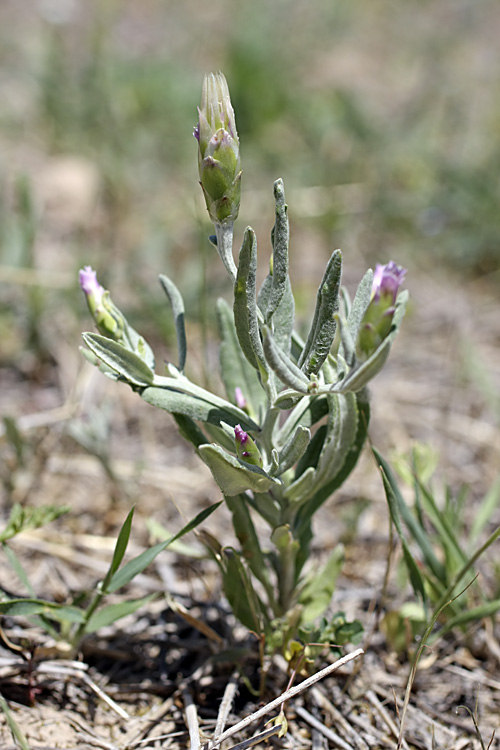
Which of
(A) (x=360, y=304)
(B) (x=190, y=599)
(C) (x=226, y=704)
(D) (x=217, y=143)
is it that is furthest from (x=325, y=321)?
(B) (x=190, y=599)

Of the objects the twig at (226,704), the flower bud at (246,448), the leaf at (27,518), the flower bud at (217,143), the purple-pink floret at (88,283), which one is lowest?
the twig at (226,704)

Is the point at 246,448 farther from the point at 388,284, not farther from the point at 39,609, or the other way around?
the point at 39,609

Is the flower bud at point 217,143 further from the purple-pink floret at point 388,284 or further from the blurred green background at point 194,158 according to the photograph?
the blurred green background at point 194,158

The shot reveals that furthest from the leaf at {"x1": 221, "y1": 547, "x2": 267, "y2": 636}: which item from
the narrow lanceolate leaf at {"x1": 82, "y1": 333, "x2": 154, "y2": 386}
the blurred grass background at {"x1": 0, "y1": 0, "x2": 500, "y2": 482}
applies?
the blurred grass background at {"x1": 0, "y1": 0, "x2": 500, "y2": 482}

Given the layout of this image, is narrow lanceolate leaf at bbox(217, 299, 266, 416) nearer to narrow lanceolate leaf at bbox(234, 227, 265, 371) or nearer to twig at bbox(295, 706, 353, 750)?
narrow lanceolate leaf at bbox(234, 227, 265, 371)

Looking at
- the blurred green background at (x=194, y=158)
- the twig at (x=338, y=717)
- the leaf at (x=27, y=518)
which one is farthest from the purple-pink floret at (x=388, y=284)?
the blurred green background at (x=194, y=158)

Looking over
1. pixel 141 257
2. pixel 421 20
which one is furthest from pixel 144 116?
pixel 421 20

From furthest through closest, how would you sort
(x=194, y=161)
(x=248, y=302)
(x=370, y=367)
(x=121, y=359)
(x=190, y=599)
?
(x=194, y=161) < (x=190, y=599) < (x=121, y=359) < (x=248, y=302) < (x=370, y=367)
